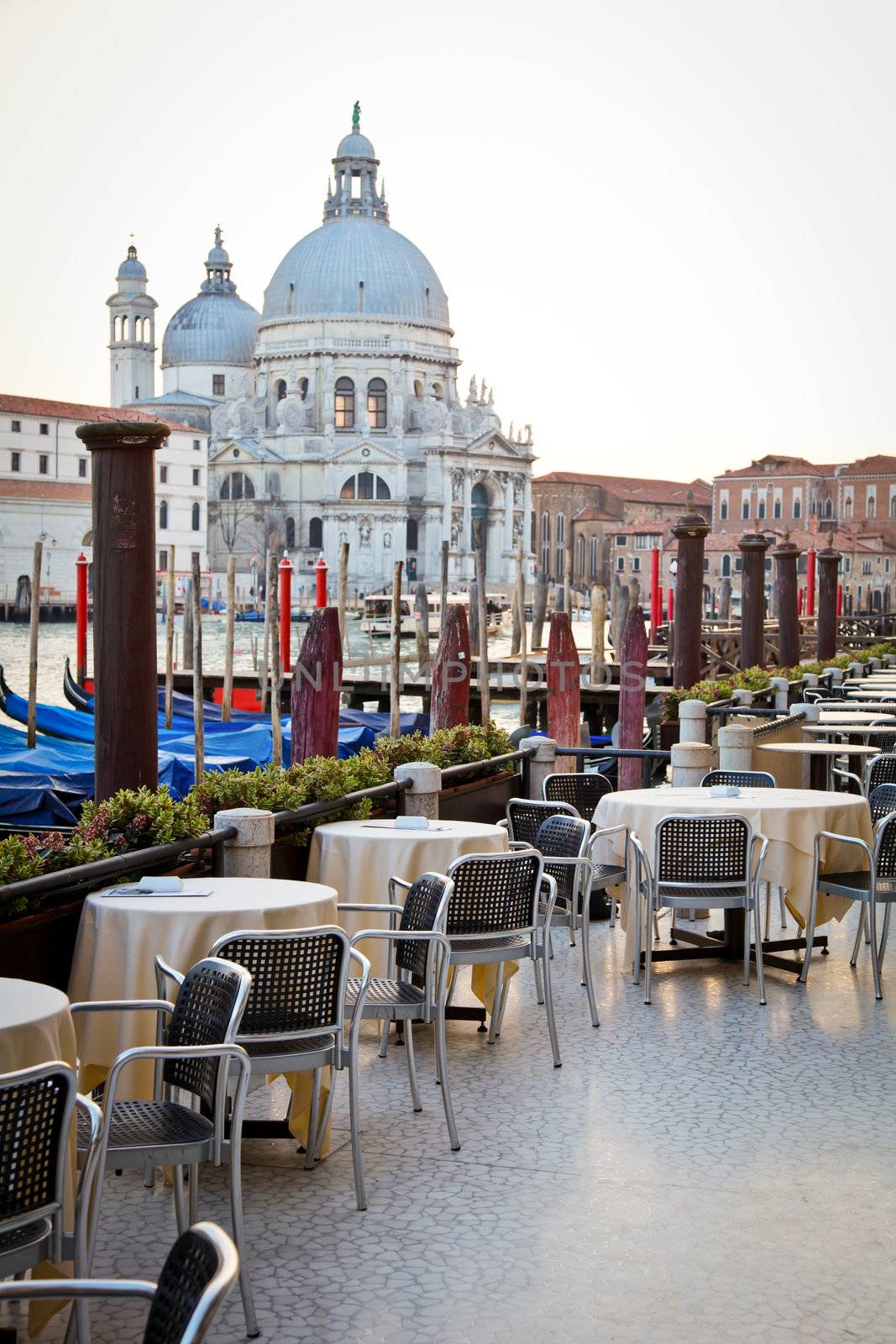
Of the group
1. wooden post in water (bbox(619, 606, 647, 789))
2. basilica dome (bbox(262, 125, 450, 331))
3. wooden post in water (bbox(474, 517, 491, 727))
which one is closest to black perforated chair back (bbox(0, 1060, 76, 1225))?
wooden post in water (bbox(619, 606, 647, 789))

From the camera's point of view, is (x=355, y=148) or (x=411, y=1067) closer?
(x=411, y=1067)

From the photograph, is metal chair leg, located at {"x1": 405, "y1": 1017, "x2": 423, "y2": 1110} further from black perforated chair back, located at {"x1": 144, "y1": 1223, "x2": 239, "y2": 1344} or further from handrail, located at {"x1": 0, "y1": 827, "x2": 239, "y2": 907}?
black perforated chair back, located at {"x1": 144, "y1": 1223, "x2": 239, "y2": 1344}

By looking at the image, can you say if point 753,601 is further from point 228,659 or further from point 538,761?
point 538,761

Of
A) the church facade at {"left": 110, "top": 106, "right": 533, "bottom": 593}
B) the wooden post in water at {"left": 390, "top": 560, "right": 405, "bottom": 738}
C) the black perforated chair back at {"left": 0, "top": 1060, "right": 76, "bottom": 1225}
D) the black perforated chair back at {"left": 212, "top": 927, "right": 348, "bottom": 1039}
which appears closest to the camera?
the black perforated chair back at {"left": 0, "top": 1060, "right": 76, "bottom": 1225}

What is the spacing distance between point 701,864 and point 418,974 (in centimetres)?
166

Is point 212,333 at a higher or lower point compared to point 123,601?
higher

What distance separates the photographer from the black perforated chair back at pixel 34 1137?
8.71 ft

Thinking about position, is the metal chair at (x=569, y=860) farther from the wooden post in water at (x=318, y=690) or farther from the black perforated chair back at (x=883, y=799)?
the wooden post in water at (x=318, y=690)

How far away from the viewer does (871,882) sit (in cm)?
610

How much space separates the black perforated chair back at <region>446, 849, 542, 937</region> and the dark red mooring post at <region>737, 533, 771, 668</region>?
11.1 metres

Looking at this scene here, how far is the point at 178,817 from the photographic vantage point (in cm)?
514

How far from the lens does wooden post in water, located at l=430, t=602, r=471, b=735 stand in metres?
10.5

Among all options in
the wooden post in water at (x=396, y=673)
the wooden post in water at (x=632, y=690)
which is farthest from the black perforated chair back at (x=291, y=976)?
the wooden post in water at (x=396, y=673)

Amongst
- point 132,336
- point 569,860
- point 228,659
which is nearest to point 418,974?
point 569,860
